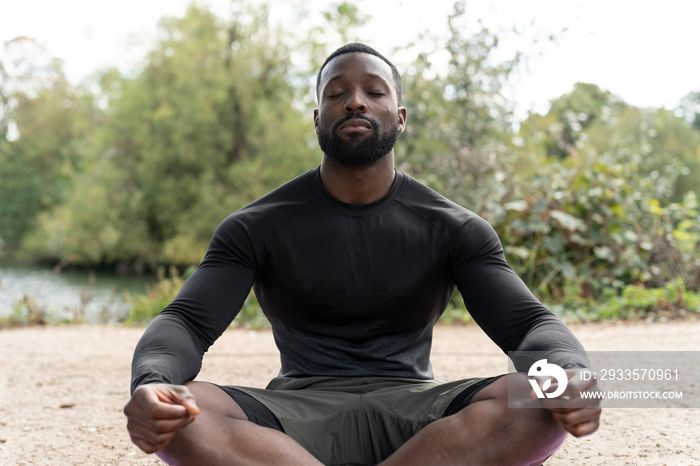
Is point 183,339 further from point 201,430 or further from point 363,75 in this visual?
point 363,75

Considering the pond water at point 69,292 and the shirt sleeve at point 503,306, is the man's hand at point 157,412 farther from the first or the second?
the pond water at point 69,292

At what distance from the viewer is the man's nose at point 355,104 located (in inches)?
102

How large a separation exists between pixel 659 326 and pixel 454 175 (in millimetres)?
2784

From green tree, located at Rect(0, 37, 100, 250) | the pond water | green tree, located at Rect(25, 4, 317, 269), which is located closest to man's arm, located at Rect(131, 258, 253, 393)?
the pond water

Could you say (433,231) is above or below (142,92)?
below

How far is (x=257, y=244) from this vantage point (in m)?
2.60

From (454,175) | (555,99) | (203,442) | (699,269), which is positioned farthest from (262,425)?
(555,99)

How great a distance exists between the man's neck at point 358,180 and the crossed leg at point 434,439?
2.89 ft

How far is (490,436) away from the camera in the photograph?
83.7 inches

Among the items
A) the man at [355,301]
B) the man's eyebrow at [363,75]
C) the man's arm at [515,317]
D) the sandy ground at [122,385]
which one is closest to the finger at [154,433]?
the man at [355,301]

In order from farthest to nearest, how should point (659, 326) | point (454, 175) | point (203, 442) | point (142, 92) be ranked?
point (142, 92), point (454, 175), point (659, 326), point (203, 442)

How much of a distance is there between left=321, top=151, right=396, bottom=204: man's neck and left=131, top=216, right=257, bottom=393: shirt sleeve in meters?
0.40

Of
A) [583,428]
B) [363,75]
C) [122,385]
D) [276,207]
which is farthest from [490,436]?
[122,385]

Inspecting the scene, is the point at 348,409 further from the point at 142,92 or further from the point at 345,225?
the point at 142,92
